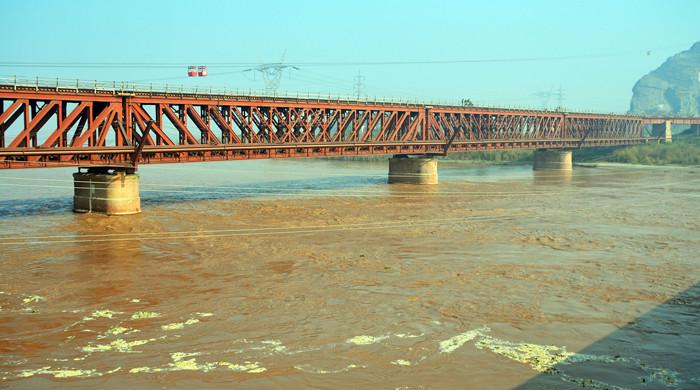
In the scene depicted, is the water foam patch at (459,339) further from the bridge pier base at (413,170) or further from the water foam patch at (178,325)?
the bridge pier base at (413,170)

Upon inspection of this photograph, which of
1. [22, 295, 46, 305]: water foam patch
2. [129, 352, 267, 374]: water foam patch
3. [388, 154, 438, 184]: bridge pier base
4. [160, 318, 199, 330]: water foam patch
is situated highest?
[388, 154, 438, 184]: bridge pier base

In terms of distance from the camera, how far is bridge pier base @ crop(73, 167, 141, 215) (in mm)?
45000

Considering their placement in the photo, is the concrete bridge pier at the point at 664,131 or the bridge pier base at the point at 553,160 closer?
the bridge pier base at the point at 553,160

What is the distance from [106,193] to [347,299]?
27.4 metres

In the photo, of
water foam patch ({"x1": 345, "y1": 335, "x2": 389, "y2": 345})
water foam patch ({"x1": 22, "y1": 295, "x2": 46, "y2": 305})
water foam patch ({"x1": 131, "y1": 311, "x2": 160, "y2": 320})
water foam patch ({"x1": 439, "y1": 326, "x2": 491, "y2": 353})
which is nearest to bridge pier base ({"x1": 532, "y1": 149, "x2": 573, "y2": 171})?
water foam patch ({"x1": 439, "y1": 326, "x2": 491, "y2": 353})

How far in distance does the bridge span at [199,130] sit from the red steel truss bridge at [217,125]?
74 mm

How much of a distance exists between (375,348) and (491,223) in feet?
91.3

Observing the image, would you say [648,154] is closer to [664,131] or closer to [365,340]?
[664,131]

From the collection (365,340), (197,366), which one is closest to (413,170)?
(365,340)

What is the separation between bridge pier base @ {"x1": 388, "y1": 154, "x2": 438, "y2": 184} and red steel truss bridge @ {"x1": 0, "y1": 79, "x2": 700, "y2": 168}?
6.20 ft

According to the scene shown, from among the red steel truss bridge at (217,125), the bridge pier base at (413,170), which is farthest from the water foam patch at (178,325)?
the bridge pier base at (413,170)

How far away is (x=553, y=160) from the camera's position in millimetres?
108625

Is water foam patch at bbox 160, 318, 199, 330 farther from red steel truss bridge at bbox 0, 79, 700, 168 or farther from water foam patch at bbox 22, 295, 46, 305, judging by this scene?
red steel truss bridge at bbox 0, 79, 700, 168

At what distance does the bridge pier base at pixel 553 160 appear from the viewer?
107m
